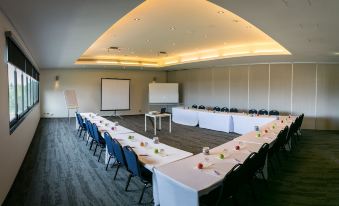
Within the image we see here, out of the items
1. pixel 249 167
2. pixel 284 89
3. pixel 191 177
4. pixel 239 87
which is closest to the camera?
pixel 191 177

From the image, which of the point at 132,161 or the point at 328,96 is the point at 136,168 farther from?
the point at 328,96

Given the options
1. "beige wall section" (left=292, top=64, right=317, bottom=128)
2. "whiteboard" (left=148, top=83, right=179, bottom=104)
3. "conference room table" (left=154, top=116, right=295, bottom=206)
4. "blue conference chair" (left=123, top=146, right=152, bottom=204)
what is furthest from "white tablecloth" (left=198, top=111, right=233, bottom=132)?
"blue conference chair" (left=123, top=146, right=152, bottom=204)

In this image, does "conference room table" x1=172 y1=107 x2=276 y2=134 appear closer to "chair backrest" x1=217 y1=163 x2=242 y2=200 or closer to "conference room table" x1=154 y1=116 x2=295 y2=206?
"conference room table" x1=154 y1=116 x2=295 y2=206

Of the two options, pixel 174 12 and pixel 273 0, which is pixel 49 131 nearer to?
pixel 174 12

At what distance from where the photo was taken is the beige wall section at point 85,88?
1241 centimetres

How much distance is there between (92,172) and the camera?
4.41m

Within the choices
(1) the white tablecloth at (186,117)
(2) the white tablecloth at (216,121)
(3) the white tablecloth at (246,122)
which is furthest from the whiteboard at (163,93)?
(3) the white tablecloth at (246,122)

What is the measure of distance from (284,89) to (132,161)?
870 centimetres

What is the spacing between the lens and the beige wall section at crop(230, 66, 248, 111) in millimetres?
10711

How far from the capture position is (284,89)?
9648 mm

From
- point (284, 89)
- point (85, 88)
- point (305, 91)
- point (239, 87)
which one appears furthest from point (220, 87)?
point (85, 88)

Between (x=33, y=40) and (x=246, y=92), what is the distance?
8830 millimetres

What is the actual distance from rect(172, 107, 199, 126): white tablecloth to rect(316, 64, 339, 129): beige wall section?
504cm

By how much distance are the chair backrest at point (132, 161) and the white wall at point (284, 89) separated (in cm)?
851
